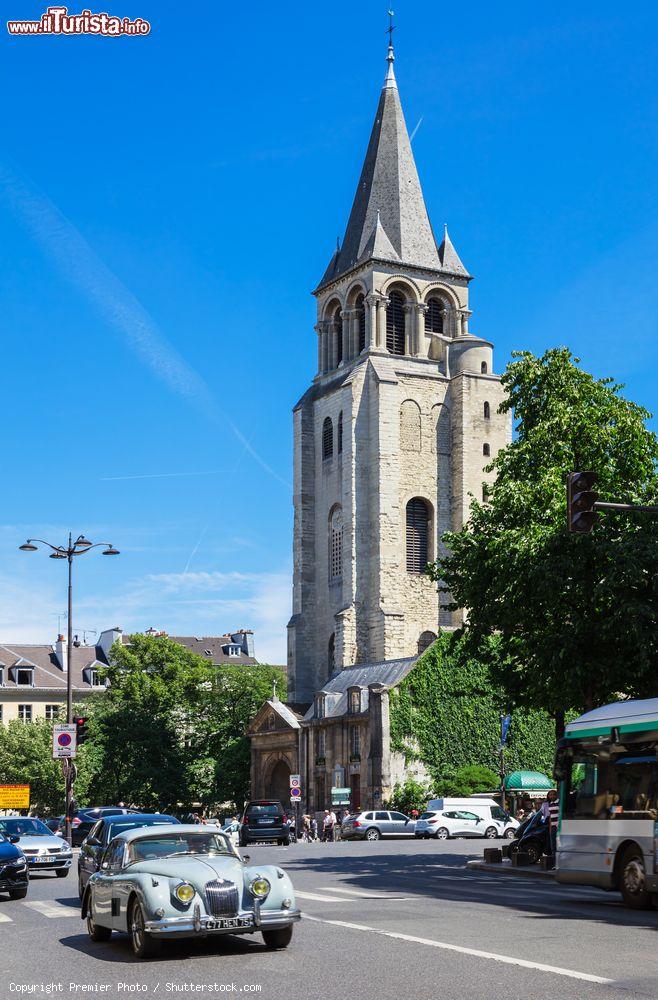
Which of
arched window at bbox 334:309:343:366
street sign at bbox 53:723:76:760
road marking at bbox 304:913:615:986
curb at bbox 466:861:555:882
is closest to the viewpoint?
road marking at bbox 304:913:615:986

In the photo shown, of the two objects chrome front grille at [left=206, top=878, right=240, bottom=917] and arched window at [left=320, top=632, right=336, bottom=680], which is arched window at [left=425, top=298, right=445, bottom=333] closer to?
arched window at [left=320, top=632, right=336, bottom=680]

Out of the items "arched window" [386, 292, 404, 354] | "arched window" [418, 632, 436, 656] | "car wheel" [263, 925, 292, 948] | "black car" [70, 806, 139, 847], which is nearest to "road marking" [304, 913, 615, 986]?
"car wheel" [263, 925, 292, 948]

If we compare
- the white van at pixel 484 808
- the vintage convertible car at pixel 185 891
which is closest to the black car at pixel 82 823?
the white van at pixel 484 808

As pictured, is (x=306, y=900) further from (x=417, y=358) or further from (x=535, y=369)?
(x=417, y=358)

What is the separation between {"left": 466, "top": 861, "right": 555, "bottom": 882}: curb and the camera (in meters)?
27.5

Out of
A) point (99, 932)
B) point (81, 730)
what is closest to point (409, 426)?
point (81, 730)

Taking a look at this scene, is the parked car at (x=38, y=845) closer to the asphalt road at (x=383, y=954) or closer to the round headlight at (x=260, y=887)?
the asphalt road at (x=383, y=954)

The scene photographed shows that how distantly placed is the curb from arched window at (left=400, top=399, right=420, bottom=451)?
45828mm

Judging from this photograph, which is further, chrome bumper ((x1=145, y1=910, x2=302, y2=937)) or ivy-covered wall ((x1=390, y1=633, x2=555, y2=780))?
ivy-covered wall ((x1=390, y1=633, x2=555, y2=780))

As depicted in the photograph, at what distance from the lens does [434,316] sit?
8038 centimetres

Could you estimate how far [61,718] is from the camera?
81.4 m

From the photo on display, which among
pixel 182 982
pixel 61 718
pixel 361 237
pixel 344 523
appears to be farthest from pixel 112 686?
pixel 182 982

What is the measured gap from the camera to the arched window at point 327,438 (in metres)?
78.4

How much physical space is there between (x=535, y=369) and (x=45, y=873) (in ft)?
54.7
